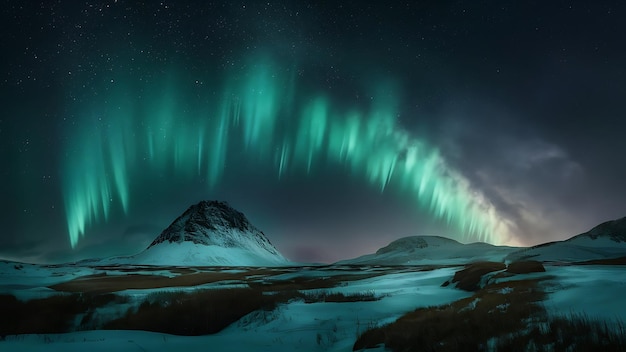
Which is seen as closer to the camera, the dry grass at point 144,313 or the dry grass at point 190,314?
the dry grass at point 190,314

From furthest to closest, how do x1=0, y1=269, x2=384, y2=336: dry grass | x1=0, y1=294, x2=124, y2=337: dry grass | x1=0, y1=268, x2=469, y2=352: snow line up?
x1=0, y1=294, x2=124, y2=337: dry grass → x1=0, y1=269, x2=384, y2=336: dry grass → x1=0, y1=268, x2=469, y2=352: snow

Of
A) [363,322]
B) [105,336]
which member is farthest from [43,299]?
[363,322]

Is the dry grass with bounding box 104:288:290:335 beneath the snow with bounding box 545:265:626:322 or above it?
beneath

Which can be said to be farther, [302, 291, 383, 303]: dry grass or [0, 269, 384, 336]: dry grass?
[302, 291, 383, 303]: dry grass

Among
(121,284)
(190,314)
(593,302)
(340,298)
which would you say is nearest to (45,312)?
(190,314)

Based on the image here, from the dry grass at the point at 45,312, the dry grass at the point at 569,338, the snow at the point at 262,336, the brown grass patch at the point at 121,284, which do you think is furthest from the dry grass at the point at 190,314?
Result: the brown grass patch at the point at 121,284

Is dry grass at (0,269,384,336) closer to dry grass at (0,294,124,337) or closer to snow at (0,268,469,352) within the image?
dry grass at (0,294,124,337)

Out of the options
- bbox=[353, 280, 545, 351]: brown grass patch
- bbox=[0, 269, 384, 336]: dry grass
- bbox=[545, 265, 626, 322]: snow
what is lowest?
bbox=[0, 269, 384, 336]: dry grass

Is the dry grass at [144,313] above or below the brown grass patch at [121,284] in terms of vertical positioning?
above

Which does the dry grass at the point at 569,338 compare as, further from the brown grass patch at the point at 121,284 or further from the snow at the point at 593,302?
the brown grass patch at the point at 121,284

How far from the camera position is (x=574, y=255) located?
15800cm

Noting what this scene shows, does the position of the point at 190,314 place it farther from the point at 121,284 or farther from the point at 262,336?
the point at 121,284

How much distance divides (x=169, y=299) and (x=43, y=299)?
7.07m

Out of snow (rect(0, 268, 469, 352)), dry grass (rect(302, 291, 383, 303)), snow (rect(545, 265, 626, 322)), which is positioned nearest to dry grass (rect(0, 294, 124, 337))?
snow (rect(0, 268, 469, 352))
